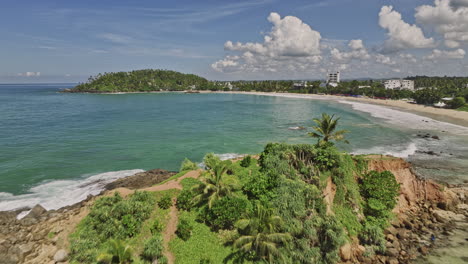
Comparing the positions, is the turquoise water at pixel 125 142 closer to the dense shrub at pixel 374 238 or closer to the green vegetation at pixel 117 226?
the green vegetation at pixel 117 226

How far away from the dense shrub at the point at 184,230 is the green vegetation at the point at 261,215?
0.08 meters

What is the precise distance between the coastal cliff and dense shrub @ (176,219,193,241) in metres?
9.45

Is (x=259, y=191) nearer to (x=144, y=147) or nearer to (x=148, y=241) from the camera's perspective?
(x=148, y=241)

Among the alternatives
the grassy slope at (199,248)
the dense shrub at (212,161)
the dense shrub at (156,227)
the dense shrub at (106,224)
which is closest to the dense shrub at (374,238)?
the grassy slope at (199,248)

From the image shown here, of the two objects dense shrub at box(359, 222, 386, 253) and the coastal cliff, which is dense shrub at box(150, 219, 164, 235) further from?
dense shrub at box(359, 222, 386, 253)

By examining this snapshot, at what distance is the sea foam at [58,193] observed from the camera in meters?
29.5

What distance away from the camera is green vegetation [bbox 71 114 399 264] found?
62.0 feet

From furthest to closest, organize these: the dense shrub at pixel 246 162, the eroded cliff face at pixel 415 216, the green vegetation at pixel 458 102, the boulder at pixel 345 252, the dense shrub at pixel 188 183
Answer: the green vegetation at pixel 458 102 < the dense shrub at pixel 246 162 < the dense shrub at pixel 188 183 < the eroded cliff face at pixel 415 216 < the boulder at pixel 345 252

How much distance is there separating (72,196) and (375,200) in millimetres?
38381

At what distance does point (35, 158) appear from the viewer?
1785 inches

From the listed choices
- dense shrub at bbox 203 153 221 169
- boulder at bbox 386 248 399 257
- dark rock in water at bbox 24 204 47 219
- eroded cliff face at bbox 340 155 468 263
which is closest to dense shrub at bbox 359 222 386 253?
boulder at bbox 386 248 399 257

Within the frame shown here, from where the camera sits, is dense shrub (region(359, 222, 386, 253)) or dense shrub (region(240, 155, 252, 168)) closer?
dense shrub (region(359, 222, 386, 253))

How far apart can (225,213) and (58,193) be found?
26357mm

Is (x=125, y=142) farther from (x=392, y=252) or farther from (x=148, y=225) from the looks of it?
(x=392, y=252)
